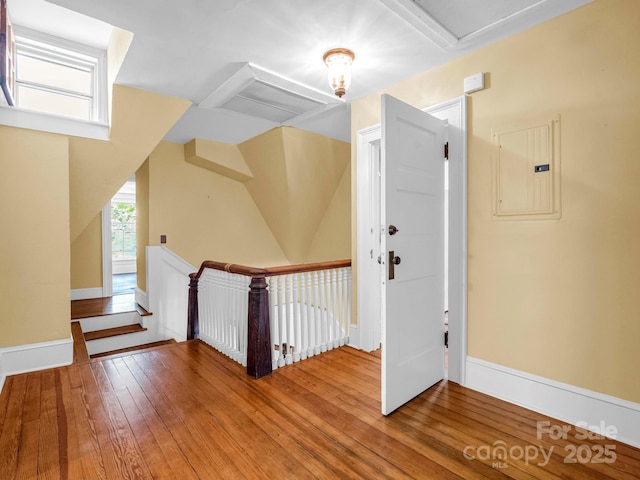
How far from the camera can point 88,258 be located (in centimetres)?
527

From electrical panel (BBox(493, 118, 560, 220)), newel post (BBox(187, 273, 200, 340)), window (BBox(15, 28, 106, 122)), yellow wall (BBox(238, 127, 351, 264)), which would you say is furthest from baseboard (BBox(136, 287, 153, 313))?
electrical panel (BBox(493, 118, 560, 220))

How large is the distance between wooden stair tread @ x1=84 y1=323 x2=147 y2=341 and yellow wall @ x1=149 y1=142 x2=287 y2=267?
1.08m

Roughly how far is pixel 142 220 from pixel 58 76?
1.85 metres

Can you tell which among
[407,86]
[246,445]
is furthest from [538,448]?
[407,86]

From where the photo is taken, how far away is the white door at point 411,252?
1848 mm

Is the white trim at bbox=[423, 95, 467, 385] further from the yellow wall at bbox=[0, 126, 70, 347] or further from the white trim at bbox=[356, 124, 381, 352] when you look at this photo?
the yellow wall at bbox=[0, 126, 70, 347]

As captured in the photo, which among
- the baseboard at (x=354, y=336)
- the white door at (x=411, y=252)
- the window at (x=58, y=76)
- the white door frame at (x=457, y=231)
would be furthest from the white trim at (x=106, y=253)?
the white door frame at (x=457, y=231)

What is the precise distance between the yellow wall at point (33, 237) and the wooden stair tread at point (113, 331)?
3.48ft

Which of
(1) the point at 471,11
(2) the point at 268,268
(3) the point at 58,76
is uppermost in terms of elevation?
(3) the point at 58,76

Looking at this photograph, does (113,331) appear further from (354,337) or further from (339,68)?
(339,68)

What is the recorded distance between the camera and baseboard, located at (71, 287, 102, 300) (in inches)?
202

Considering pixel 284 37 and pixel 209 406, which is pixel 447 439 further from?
pixel 284 37

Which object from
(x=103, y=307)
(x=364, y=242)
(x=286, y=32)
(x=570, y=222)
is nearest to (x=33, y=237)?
(x=103, y=307)

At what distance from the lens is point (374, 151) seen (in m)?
2.94
